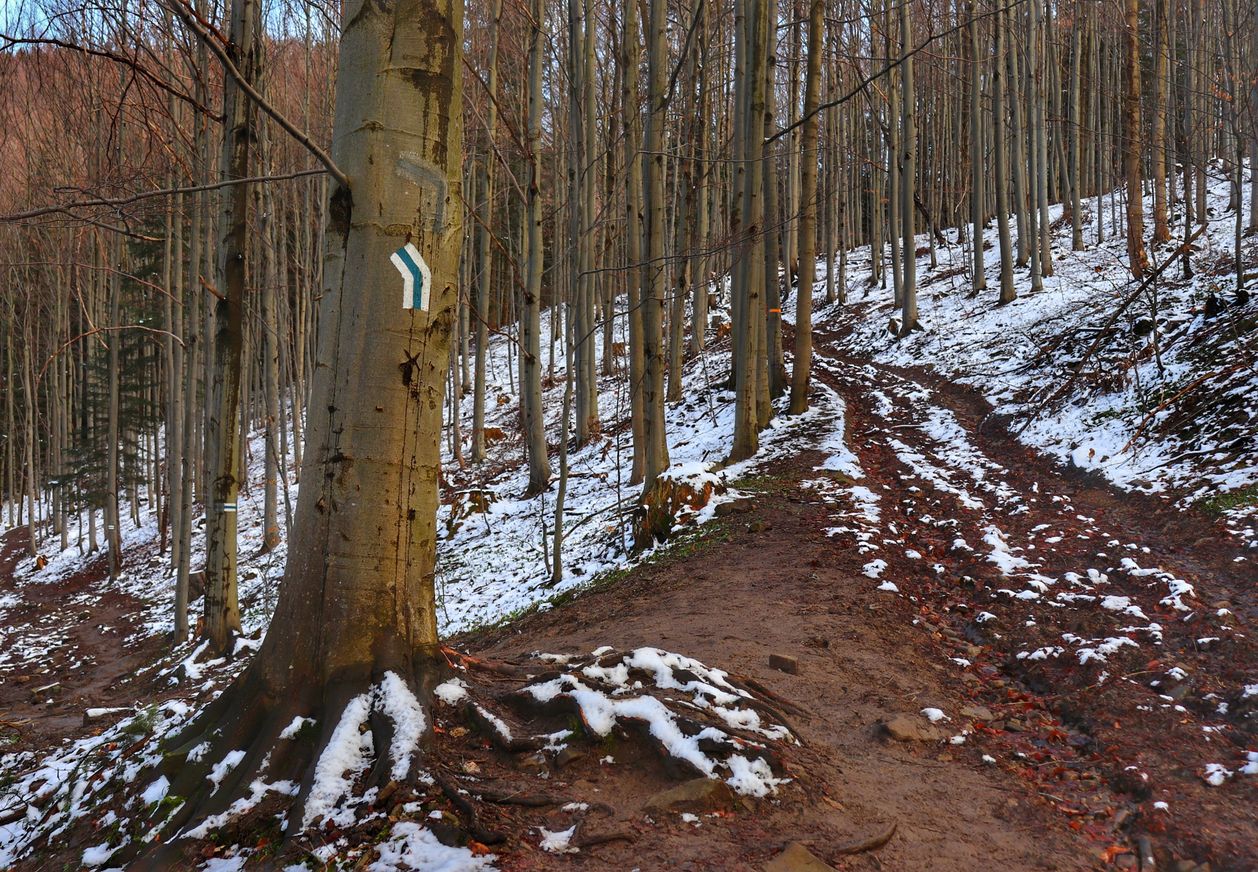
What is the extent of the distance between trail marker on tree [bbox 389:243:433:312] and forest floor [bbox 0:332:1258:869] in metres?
1.84

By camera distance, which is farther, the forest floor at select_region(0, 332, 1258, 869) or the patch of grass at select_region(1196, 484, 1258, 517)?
the patch of grass at select_region(1196, 484, 1258, 517)

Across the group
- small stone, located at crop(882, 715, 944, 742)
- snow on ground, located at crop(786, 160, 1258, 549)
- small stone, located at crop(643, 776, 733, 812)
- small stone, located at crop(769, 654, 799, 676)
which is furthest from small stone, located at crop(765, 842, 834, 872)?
snow on ground, located at crop(786, 160, 1258, 549)

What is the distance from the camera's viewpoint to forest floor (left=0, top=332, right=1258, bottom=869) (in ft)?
9.42

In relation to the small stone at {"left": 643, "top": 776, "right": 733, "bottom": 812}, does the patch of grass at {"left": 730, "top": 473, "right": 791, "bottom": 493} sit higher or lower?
higher

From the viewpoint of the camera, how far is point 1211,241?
19641 mm

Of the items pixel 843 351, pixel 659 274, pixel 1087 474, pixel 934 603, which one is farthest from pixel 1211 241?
pixel 934 603

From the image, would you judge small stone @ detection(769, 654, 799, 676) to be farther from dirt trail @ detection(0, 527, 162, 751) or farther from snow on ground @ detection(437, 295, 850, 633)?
dirt trail @ detection(0, 527, 162, 751)

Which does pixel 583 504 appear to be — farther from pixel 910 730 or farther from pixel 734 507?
pixel 910 730

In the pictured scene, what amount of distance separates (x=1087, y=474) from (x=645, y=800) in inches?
308

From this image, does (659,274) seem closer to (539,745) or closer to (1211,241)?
(539,745)

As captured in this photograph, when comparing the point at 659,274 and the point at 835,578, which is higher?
the point at 659,274

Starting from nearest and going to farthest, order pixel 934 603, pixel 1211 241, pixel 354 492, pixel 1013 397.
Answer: pixel 354 492 < pixel 934 603 < pixel 1013 397 < pixel 1211 241

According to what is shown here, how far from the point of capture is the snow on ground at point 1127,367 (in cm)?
791

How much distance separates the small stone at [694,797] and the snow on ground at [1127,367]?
5.33 m
